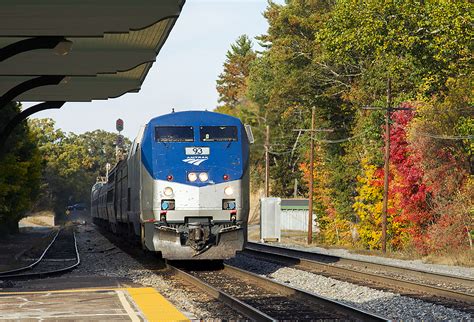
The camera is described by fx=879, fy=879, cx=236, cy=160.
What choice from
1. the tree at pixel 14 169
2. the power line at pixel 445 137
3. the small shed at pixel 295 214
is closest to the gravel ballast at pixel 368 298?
the power line at pixel 445 137

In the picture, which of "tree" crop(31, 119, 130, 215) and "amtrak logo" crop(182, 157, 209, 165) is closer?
"amtrak logo" crop(182, 157, 209, 165)

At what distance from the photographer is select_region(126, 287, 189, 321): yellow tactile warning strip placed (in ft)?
38.1

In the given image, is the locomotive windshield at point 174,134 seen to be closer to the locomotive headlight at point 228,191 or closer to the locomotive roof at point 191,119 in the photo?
the locomotive roof at point 191,119

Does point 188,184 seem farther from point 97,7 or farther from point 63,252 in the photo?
point 63,252

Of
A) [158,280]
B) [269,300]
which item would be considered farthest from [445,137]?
[269,300]

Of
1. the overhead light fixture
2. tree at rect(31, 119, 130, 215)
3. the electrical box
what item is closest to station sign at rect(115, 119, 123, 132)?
tree at rect(31, 119, 130, 215)

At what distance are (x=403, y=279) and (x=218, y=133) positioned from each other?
579 cm

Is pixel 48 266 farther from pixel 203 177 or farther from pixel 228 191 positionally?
pixel 228 191

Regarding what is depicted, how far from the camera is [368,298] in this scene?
53.5 feet

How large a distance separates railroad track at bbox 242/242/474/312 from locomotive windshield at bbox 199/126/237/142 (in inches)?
166

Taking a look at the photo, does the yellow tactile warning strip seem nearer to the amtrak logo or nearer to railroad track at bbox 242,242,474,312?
railroad track at bbox 242,242,474,312

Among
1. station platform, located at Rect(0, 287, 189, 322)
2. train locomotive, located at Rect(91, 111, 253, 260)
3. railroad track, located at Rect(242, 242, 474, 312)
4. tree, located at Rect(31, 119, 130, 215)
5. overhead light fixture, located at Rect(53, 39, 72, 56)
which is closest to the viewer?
station platform, located at Rect(0, 287, 189, 322)

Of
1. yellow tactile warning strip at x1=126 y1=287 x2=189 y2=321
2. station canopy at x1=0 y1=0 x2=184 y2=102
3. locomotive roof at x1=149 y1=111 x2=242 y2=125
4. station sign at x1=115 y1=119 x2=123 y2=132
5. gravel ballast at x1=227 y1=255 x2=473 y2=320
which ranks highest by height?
station sign at x1=115 y1=119 x2=123 y2=132

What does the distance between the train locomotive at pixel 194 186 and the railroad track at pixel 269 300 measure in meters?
0.81
